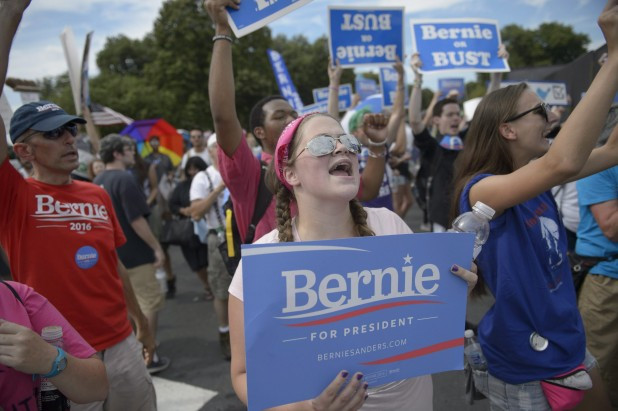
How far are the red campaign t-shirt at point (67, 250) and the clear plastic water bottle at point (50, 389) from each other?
37.7 inches

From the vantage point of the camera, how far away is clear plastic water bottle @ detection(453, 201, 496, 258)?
1.57m

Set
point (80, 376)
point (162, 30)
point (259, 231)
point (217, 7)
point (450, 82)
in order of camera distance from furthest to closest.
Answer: point (162, 30) < point (450, 82) < point (259, 231) < point (217, 7) < point (80, 376)

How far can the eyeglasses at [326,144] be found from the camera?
1497mm

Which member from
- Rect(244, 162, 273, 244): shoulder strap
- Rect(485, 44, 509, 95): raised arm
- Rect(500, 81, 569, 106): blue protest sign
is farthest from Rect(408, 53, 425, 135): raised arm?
Rect(500, 81, 569, 106): blue protest sign

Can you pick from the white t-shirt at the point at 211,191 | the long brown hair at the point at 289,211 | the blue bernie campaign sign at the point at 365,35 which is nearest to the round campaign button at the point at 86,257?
the long brown hair at the point at 289,211

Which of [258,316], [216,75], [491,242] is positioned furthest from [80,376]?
[491,242]

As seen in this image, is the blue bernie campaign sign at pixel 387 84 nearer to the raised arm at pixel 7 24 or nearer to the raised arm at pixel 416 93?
the raised arm at pixel 416 93

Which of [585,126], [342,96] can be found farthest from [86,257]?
[342,96]

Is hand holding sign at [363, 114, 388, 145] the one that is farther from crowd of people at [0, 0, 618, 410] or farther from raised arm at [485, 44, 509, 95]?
raised arm at [485, 44, 509, 95]

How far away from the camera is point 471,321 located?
4.50 m

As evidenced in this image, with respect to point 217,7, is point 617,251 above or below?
below

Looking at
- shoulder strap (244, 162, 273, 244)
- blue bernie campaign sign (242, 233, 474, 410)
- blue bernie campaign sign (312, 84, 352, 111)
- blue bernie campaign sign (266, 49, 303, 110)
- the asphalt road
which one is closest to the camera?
blue bernie campaign sign (242, 233, 474, 410)

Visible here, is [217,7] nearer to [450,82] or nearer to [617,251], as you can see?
[617,251]

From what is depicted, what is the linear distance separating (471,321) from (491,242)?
303 centimetres
